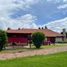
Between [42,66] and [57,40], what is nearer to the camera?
[42,66]

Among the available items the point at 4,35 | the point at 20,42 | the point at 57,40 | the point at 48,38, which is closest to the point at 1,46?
the point at 4,35

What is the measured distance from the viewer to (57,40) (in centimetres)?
8494

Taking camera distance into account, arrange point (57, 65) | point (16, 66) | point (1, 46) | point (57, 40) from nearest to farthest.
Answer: point (16, 66) → point (57, 65) → point (1, 46) → point (57, 40)

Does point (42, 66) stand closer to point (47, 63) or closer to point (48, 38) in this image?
point (47, 63)

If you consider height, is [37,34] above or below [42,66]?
above

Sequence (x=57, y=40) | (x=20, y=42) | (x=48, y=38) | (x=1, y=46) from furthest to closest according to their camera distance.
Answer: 1. (x=57, y=40)
2. (x=48, y=38)
3. (x=20, y=42)
4. (x=1, y=46)

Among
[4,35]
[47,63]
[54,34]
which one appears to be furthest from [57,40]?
[47,63]

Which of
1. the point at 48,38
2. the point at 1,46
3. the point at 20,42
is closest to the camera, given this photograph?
the point at 1,46

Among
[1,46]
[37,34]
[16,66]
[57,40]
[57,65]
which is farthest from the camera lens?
[57,40]

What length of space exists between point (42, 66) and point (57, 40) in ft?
224

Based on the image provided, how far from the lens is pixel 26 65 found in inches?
676

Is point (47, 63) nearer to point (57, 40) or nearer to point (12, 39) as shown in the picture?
point (12, 39)

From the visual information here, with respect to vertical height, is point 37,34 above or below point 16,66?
above

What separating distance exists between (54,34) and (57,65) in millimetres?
60154
